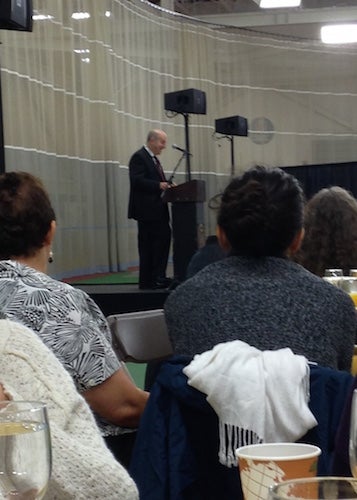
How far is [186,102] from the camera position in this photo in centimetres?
925

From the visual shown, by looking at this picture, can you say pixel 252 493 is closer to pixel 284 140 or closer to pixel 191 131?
pixel 191 131

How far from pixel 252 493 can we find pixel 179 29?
39.8 ft

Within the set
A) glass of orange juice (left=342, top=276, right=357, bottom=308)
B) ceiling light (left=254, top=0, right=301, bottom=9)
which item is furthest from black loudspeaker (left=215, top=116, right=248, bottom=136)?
glass of orange juice (left=342, top=276, right=357, bottom=308)

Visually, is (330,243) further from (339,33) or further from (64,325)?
(339,33)

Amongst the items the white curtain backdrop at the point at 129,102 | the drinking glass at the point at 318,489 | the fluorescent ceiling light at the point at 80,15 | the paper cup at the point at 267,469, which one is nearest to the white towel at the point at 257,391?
the paper cup at the point at 267,469

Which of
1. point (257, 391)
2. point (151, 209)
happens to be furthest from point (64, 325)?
point (151, 209)

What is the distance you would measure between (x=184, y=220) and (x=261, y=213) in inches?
256

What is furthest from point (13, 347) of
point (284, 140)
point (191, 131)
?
point (284, 140)

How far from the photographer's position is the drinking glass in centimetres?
58

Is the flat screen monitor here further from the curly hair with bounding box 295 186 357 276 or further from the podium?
the curly hair with bounding box 295 186 357 276

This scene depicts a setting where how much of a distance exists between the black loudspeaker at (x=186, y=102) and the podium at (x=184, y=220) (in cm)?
119

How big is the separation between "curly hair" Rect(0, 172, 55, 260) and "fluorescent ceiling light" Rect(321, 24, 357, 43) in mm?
11559

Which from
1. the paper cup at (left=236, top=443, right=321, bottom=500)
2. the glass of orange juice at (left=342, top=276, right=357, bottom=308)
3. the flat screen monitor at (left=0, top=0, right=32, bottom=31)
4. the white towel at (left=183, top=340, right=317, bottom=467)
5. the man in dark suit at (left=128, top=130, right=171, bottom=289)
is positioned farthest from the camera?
the man in dark suit at (left=128, top=130, right=171, bottom=289)

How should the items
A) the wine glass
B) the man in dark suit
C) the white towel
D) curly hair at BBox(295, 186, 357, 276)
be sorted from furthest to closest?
the man in dark suit → curly hair at BBox(295, 186, 357, 276) → the white towel → the wine glass
